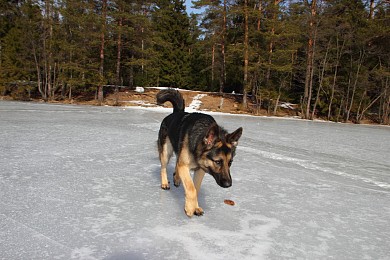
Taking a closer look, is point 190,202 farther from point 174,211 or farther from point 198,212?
point 174,211

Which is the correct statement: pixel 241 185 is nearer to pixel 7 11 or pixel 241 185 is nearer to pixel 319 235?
pixel 319 235

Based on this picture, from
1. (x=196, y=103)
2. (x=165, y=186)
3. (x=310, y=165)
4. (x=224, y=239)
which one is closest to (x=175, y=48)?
(x=196, y=103)

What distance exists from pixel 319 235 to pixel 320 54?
94.1 feet

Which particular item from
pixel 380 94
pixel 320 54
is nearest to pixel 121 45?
pixel 320 54

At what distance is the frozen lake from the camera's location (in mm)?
2562

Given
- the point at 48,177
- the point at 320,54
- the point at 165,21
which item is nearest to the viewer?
the point at 48,177

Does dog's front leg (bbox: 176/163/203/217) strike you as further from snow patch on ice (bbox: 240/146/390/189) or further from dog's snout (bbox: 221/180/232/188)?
snow patch on ice (bbox: 240/146/390/189)

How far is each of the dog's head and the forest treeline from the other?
26.4 meters

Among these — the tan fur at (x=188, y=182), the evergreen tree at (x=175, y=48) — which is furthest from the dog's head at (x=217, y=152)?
the evergreen tree at (x=175, y=48)

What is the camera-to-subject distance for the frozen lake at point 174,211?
256 centimetres

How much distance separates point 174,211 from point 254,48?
2907cm

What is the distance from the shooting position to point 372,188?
4.91m

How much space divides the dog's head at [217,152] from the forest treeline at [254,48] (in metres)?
26.4

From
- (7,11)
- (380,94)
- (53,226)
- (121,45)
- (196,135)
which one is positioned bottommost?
(53,226)
